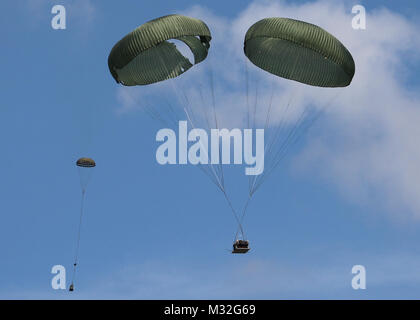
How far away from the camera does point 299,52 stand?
43.1 m

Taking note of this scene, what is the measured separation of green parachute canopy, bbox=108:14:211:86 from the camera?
133 feet

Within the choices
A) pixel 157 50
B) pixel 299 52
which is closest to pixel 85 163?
pixel 157 50

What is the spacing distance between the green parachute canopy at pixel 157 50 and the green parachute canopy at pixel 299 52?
88.9 inches

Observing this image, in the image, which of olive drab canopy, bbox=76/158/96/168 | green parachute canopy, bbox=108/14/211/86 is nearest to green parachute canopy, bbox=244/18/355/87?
green parachute canopy, bbox=108/14/211/86

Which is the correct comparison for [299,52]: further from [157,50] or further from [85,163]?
[85,163]

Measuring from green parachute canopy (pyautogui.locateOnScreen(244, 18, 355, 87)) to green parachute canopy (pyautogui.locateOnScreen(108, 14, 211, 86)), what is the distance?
2.26 meters

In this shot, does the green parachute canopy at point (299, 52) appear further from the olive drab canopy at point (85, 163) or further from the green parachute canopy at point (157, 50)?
the olive drab canopy at point (85, 163)

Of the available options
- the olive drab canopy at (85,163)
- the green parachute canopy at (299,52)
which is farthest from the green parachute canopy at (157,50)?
the olive drab canopy at (85,163)

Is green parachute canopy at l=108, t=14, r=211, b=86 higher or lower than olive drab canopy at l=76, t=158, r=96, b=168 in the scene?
higher

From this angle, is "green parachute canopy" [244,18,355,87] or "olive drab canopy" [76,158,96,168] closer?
"green parachute canopy" [244,18,355,87]

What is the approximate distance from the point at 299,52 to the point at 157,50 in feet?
19.9

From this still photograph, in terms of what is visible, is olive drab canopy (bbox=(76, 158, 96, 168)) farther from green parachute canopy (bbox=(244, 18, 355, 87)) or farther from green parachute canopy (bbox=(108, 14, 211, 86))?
green parachute canopy (bbox=(244, 18, 355, 87))
